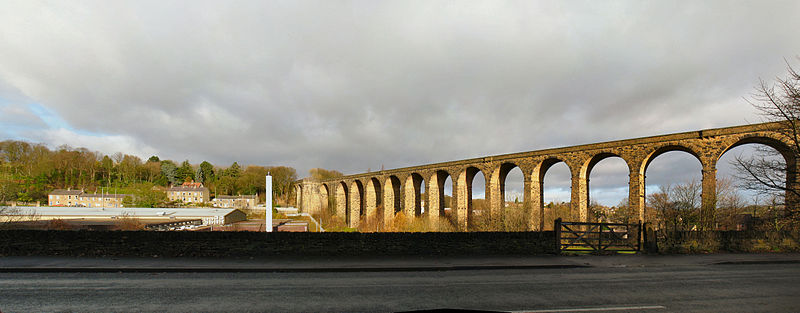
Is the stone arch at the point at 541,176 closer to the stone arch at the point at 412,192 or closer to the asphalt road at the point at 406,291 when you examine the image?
the stone arch at the point at 412,192

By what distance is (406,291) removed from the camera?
7.47m

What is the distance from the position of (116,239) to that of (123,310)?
669cm

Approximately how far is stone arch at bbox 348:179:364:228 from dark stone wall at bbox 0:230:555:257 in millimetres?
43112

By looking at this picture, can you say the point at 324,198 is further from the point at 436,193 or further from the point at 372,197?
the point at 436,193

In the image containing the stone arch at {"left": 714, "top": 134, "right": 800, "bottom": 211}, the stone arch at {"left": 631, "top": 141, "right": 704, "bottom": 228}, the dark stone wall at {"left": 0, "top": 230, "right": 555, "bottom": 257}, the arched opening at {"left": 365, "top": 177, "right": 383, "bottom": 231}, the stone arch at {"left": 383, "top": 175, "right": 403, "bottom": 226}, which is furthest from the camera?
the arched opening at {"left": 365, "top": 177, "right": 383, "bottom": 231}

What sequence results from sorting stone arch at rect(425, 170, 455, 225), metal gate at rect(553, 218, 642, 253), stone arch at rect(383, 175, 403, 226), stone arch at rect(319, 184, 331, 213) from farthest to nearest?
stone arch at rect(319, 184, 331, 213) → stone arch at rect(383, 175, 403, 226) → stone arch at rect(425, 170, 455, 225) → metal gate at rect(553, 218, 642, 253)

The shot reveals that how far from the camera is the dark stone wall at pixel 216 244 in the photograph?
37.1ft

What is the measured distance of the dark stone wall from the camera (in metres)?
11.3

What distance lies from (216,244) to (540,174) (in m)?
24.2

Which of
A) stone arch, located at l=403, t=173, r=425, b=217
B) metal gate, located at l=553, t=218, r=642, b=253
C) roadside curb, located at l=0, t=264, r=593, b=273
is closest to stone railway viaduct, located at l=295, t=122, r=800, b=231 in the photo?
stone arch, located at l=403, t=173, r=425, b=217

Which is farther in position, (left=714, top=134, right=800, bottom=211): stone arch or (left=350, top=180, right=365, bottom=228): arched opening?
(left=350, top=180, right=365, bottom=228): arched opening

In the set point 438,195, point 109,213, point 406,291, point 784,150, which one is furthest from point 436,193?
point 109,213

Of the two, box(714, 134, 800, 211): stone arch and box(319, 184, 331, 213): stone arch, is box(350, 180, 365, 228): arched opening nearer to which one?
box(319, 184, 331, 213): stone arch

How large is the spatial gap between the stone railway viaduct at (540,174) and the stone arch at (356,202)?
0.28m
